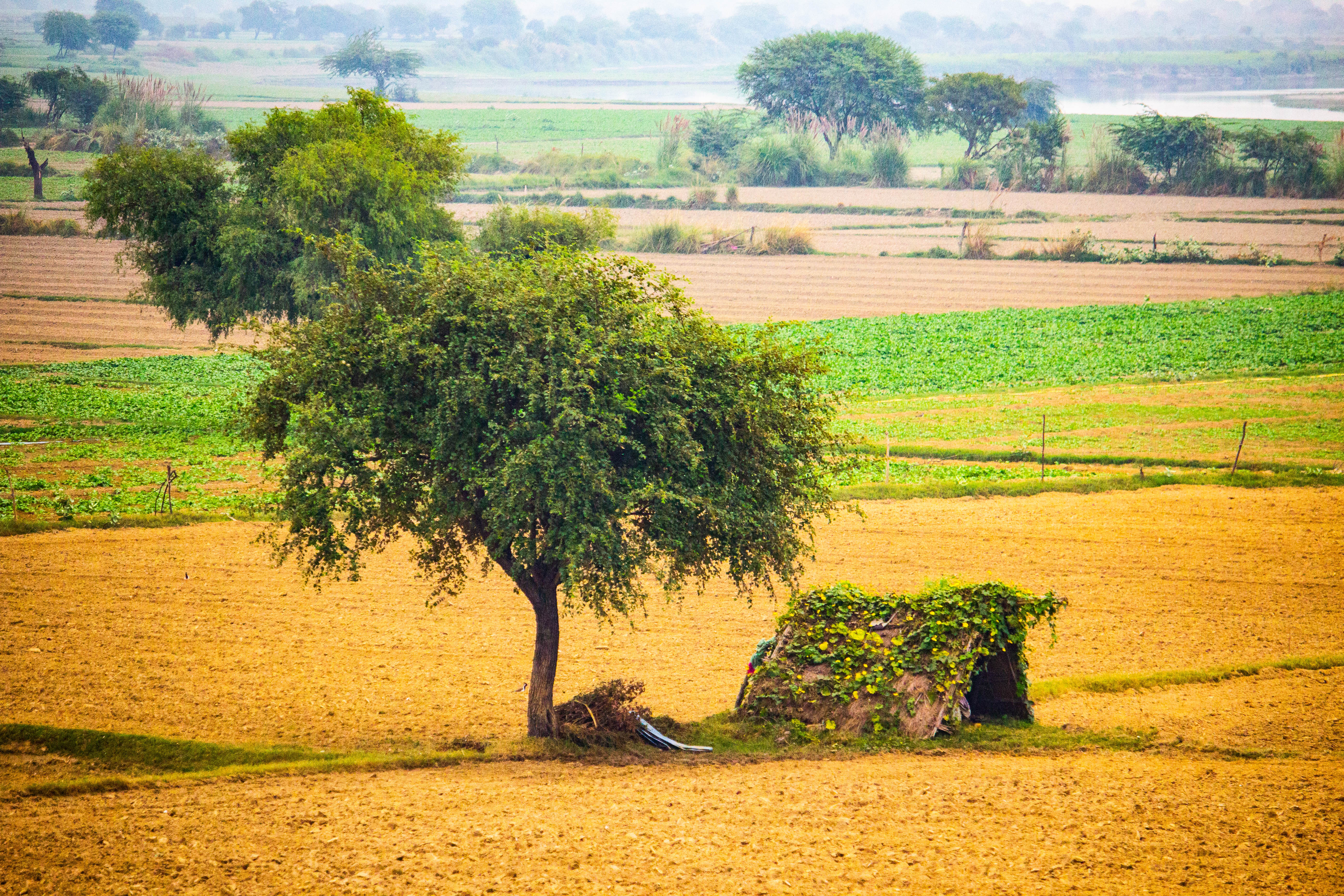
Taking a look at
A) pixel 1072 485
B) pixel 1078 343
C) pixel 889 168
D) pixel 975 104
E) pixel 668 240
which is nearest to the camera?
pixel 1072 485

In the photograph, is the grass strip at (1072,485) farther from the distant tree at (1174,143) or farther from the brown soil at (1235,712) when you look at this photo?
the distant tree at (1174,143)

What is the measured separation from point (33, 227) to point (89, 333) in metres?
25.2

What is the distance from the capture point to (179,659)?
18.7m

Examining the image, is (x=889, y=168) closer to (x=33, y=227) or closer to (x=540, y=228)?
(x=540, y=228)

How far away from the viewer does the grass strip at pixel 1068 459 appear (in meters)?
30.6

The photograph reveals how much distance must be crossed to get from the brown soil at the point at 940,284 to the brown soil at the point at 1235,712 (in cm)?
3969

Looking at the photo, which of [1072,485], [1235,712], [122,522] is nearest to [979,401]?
[1072,485]

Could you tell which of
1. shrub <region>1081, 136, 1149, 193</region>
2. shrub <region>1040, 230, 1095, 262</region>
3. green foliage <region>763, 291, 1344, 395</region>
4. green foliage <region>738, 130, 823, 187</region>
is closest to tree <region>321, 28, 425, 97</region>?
green foliage <region>738, 130, 823, 187</region>

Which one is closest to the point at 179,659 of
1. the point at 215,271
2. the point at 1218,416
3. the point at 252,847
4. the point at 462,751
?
the point at 462,751

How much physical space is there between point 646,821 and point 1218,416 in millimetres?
31020

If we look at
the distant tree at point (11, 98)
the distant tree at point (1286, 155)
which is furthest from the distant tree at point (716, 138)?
the distant tree at point (11, 98)

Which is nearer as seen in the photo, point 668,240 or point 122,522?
point 122,522

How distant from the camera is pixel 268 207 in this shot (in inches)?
1512

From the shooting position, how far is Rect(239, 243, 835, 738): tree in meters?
14.3
